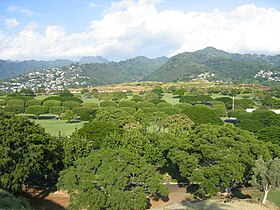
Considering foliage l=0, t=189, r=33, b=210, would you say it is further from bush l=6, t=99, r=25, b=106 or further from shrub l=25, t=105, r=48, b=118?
bush l=6, t=99, r=25, b=106

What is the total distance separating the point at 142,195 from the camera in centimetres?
2478

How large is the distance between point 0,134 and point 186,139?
16.1 metres

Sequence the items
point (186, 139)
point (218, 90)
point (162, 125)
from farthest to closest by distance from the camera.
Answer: point (218, 90) → point (162, 125) → point (186, 139)

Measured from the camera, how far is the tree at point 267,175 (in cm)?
2536

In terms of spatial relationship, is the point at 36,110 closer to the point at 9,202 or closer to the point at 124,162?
the point at 124,162

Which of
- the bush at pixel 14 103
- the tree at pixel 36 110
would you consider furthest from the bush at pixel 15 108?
the tree at pixel 36 110

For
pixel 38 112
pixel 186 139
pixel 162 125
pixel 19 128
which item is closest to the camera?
pixel 19 128

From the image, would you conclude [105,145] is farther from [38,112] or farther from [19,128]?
[38,112]

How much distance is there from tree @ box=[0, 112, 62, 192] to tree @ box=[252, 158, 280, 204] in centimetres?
1671

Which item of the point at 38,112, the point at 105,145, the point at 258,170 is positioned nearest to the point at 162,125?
the point at 105,145

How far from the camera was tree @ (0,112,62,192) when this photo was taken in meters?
24.7

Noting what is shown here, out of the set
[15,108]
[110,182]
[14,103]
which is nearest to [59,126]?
[15,108]

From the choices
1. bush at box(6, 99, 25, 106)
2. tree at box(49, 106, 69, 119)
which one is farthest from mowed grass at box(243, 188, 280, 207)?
bush at box(6, 99, 25, 106)

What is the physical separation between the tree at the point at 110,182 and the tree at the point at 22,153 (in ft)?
8.19
